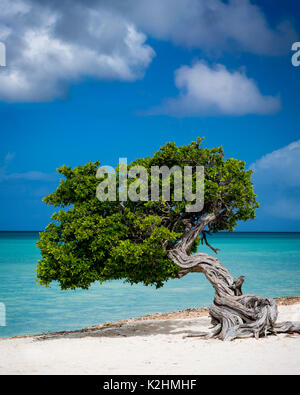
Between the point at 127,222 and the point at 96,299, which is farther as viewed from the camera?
the point at 96,299

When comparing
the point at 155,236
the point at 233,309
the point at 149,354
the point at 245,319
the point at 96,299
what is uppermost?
the point at 155,236

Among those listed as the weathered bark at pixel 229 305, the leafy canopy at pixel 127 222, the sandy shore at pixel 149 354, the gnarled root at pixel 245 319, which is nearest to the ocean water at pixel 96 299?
the sandy shore at pixel 149 354

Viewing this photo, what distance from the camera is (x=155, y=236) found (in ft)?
43.1

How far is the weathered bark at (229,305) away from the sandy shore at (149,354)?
0.39 meters

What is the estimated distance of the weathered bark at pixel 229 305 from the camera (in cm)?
1310

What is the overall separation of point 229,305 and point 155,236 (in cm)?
307

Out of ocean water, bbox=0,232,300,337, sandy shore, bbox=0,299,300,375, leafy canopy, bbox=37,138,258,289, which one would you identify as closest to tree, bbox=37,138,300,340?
leafy canopy, bbox=37,138,258,289

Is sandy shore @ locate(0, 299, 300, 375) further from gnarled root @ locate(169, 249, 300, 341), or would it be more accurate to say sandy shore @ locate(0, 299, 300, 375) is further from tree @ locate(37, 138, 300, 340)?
tree @ locate(37, 138, 300, 340)

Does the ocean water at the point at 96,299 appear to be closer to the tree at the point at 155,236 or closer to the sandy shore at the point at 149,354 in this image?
the sandy shore at the point at 149,354

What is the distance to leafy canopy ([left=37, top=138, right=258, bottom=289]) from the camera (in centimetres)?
1337

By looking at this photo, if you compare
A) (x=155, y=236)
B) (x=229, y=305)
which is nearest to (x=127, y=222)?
(x=155, y=236)

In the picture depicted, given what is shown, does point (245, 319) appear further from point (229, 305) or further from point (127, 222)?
point (127, 222)
